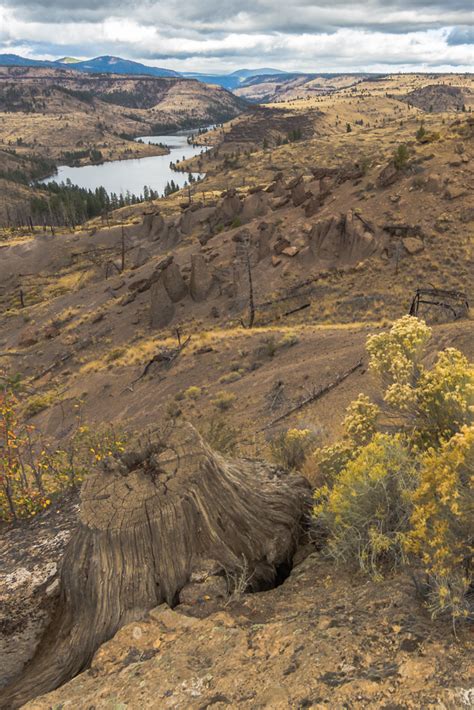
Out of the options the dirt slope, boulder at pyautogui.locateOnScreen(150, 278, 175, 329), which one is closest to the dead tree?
the dirt slope

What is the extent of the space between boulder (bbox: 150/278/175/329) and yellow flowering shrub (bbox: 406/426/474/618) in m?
31.5

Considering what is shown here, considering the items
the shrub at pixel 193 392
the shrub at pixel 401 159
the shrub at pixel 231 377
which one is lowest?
the shrub at pixel 193 392

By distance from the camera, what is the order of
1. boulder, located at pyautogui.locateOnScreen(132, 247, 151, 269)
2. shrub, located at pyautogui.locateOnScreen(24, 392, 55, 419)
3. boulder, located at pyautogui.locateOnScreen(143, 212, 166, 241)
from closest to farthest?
shrub, located at pyautogui.locateOnScreen(24, 392, 55, 419) < boulder, located at pyautogui.locateOnScreen(132, 247, 151, 269) < boulder, located at pyautogui.locateOnScreen(143, 212, 166, 241)

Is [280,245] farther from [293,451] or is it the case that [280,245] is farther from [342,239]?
[293,451]

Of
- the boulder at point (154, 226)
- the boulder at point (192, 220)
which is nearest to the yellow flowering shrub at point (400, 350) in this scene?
the boulder at point (192, 220)

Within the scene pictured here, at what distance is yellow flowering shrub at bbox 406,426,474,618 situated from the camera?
10.4 feet

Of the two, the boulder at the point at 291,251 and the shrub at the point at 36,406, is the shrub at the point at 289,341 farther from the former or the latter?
the boulder at the point at 291,251

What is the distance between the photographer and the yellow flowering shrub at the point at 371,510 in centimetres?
412

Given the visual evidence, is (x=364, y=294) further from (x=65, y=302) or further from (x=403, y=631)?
(x=65, y=302)

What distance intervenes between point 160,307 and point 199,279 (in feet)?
12.5

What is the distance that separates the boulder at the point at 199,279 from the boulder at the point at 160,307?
223 centimetres

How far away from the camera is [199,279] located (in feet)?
116

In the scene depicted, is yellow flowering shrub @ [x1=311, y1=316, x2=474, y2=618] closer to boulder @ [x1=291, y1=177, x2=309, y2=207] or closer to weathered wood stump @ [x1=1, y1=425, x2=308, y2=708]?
weathered wood stump @ [x1=1, y1=425, x2=308, y2=708]

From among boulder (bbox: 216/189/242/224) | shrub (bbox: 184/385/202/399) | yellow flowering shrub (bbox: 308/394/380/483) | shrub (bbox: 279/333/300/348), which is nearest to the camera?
yellow flowering shrub (bbox: 308/394/380/483)
